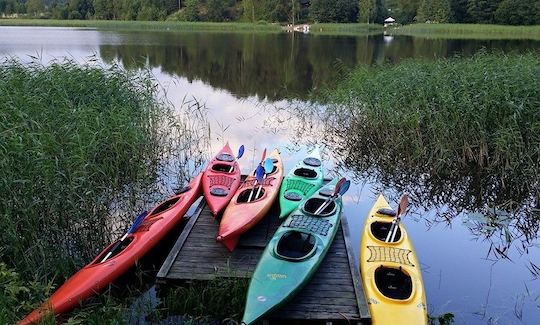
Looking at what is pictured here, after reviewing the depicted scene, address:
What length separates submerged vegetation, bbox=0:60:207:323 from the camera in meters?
4.41

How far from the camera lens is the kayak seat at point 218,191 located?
620 cm

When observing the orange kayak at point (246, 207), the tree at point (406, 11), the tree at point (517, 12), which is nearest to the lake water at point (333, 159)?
the orange kayak at point (246, 207)

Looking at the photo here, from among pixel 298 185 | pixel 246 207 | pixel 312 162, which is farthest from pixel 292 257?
pixel 312 162

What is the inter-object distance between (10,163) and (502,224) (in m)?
6.30

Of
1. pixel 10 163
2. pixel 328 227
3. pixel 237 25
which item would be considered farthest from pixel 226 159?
pixel 237 25

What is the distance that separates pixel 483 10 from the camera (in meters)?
50.0

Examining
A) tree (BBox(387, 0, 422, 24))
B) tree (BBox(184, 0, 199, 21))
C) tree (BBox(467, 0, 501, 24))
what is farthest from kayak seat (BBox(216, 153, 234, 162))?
tree (BBox(387, 0, 422, 24))

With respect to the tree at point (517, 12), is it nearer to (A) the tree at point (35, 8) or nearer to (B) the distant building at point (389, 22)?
(B) the distant building at point (389, 22)

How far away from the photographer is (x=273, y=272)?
4207 mm

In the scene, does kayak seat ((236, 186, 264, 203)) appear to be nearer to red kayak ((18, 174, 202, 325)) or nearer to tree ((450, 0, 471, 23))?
red kayak ((18, 174, 202, 325))

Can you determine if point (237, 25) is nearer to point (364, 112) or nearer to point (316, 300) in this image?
point (364, 112)

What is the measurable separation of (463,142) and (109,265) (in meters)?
6.40

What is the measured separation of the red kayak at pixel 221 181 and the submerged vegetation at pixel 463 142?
259 cm

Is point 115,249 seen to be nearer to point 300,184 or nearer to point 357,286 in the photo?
point 357,286
